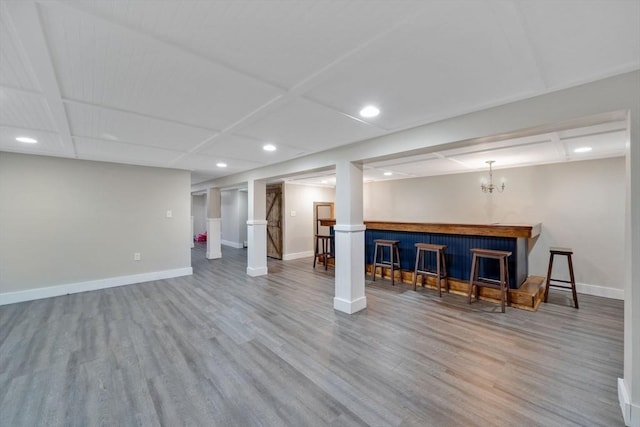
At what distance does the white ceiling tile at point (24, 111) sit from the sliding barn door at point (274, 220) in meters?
5.19

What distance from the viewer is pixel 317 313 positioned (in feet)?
11.2

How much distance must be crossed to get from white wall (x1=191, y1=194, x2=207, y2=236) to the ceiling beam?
948 cm

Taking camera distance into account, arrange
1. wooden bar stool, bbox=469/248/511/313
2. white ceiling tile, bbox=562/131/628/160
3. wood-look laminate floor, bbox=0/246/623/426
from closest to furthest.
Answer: wood-look laminate floor, bbox=0/246/623/426
white ceiling tile, bbox=562/131/628/160
wooden bar stool, bbox=469/248/511/313

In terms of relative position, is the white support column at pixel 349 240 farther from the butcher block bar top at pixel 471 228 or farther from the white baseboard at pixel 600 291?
the white baseboard at pixel 600 291

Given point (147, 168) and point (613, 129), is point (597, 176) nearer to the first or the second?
point (613, 129)

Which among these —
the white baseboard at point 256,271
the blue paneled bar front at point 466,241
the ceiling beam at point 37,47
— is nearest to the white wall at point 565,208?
the blue paneled bar front at point 466,241

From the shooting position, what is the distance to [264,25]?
3.93ft

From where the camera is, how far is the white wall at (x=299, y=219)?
7469 millimetres

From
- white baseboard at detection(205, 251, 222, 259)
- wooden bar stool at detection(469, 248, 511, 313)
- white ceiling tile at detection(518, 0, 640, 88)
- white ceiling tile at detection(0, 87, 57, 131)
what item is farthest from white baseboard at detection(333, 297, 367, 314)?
white baseboard at detection(205, 251, 222, 259)

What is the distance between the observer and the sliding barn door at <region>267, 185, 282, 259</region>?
298 inches

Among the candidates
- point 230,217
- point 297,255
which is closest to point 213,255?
point 297,255

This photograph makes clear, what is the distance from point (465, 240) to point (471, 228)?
0.40 m

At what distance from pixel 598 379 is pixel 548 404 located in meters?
0.68

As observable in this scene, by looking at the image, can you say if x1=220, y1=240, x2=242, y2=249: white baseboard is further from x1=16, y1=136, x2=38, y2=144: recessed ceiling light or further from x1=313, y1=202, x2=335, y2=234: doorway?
x1=16, y1=136, x2=38, y2=144: recessed ceiling light
